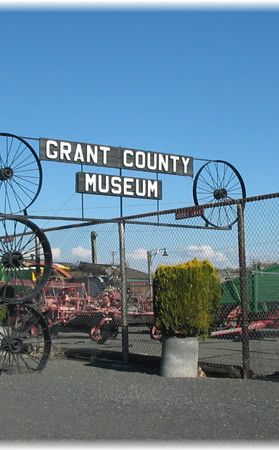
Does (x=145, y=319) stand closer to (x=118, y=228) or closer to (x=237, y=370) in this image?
(x=118, y=228)

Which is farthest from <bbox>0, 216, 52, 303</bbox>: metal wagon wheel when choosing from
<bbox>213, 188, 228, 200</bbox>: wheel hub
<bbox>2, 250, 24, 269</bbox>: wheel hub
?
<bbox>213, 188, 228, 200</bbox>: wheel hub

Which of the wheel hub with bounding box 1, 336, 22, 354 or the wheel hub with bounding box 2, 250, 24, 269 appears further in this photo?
the wheel hub with bounding box 2, 250, 24, 269

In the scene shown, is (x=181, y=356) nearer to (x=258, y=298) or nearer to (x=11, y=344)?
(x=11, y=344)

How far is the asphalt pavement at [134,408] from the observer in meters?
6.41

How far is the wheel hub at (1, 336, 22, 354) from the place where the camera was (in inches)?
417

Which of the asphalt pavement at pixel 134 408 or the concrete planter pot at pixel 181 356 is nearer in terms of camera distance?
the asphalt pavement at pixel 134 408

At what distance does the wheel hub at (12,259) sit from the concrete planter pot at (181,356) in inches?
111

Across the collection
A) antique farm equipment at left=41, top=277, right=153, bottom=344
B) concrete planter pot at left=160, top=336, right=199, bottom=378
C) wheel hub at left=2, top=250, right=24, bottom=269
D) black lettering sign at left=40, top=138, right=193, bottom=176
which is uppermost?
black lettering sign at left=40, top=138, right=193, bottom=176

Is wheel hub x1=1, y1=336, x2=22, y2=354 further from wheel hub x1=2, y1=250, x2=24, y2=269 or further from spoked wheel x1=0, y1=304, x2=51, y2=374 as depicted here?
wheel hub x1=2, y1=250, x2=24, y2=269

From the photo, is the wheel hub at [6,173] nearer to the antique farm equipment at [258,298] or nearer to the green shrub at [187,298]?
the green shrub at [187,298]

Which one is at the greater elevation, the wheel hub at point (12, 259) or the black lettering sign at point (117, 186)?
the black lettering sign at point (117, 186)

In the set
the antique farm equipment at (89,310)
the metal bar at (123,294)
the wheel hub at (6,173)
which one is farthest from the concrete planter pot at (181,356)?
the antique farm equipment at (89,310)

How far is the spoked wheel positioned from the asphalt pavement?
12.2 inches

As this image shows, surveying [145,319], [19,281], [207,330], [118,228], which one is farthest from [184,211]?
[145,319]
